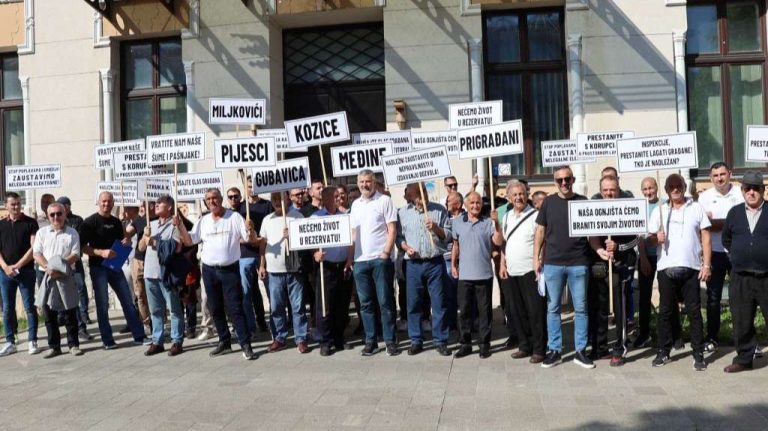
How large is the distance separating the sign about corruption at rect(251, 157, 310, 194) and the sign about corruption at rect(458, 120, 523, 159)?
6.42ft

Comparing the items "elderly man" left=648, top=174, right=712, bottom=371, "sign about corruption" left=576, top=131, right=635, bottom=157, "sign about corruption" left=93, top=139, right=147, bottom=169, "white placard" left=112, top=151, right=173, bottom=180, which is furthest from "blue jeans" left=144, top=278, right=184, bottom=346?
"sign about corruption" left=576, top=131, right=635, bottom=157

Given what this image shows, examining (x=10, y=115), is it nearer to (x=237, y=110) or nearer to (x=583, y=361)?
(x=237, y=110)

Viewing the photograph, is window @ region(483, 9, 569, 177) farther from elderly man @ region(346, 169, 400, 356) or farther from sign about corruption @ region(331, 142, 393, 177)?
elderly man @ region(346, 169, 400, 356)

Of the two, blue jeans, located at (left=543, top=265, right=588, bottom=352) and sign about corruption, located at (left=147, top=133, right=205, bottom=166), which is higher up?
sign about corruption, located at (left=147, top=133, right=205, bottom=166)

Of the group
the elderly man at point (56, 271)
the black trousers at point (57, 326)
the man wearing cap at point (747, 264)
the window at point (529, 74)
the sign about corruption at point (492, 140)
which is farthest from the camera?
the window at point (529, 74)

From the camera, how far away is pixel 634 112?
41.4 ft

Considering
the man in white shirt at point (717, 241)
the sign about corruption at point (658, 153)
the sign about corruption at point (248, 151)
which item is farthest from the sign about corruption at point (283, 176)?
the man in white shirt at point (717, 241)

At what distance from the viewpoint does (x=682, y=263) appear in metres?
7.78

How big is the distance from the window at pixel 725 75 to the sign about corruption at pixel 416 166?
20.5 ft

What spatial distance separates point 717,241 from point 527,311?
7.78ft

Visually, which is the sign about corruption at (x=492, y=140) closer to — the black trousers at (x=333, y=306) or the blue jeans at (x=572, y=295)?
the blue jeans at (x=572, y=295)

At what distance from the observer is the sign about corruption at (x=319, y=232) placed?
8656mm

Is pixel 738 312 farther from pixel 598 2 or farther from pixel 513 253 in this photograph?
pixel 598 2

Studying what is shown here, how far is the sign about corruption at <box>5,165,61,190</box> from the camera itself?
11.4m
